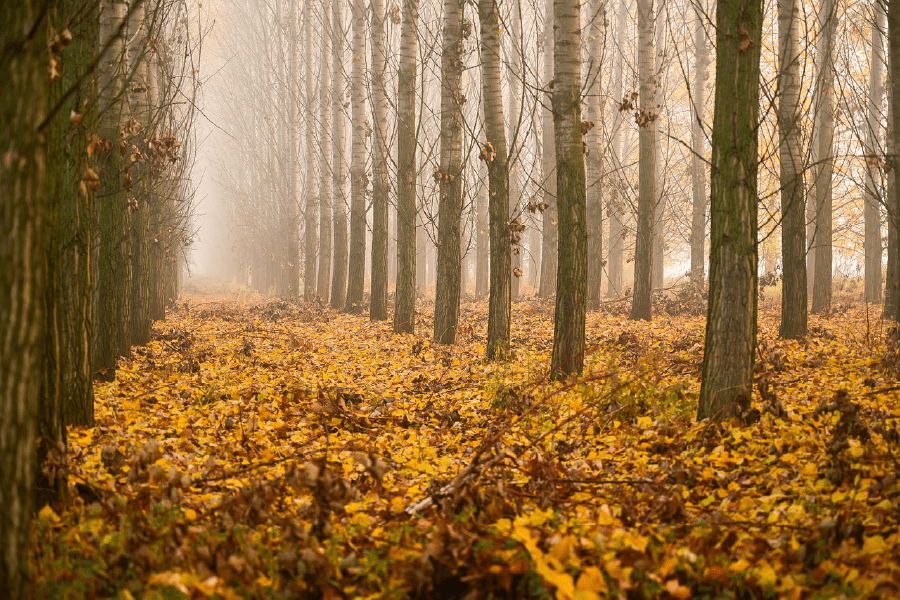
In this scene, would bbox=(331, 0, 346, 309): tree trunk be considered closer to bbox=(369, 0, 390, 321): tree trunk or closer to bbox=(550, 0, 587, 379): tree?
bbox=(369, 0, 390, 321): tree trunk

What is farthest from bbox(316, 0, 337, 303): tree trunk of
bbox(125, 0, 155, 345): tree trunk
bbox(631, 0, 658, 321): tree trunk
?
bbox(631, 0, 658, 321): tree trunk

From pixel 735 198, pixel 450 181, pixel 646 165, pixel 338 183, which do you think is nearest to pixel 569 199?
pixel 735 198

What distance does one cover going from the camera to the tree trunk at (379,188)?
12.2m

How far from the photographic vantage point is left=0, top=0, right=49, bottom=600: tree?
7.21 feet

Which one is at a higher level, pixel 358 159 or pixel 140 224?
pixel 358 159

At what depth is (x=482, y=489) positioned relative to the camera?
350cm

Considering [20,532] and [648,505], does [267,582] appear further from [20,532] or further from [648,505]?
[648,505]

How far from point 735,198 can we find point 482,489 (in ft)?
8.99

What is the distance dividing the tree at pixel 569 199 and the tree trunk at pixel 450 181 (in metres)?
2.59

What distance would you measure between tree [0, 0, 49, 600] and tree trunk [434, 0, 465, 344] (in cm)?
726

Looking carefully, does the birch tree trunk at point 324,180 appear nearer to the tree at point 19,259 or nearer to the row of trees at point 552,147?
the row of trees at point 552,147

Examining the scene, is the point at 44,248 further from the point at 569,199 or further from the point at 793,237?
the point at 793,237

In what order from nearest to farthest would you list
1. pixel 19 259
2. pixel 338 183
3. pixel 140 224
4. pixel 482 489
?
pixel 19 259
pixel 482 489
pixel 140 224
pixel 338 183

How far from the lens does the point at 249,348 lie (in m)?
8.49
